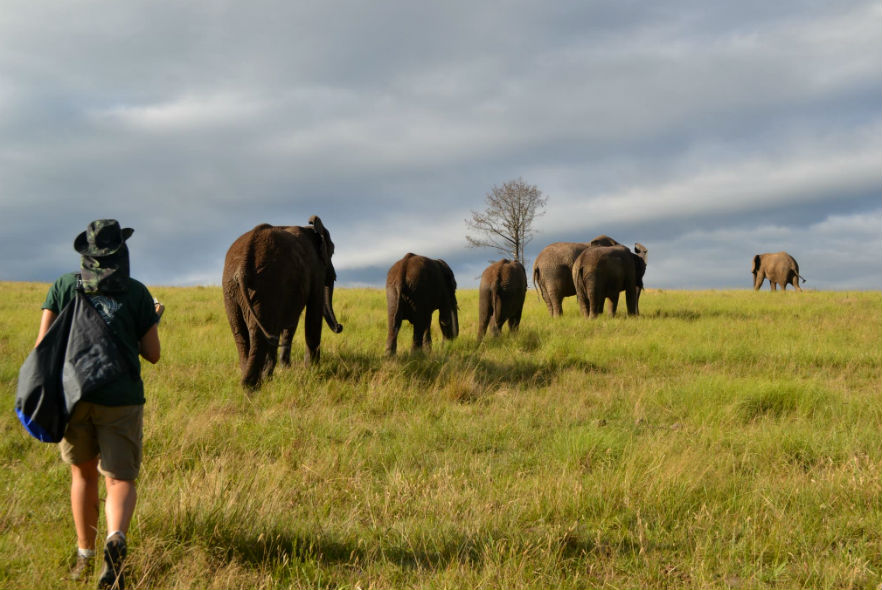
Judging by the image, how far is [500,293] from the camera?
1201 cm

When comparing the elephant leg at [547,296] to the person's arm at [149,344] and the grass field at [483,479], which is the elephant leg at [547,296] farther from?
the person's arm at [149,344]

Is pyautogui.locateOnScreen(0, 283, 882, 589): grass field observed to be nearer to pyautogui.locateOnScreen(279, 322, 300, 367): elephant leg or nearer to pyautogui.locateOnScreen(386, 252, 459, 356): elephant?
pyautogui.locateOnScreen(279, 322, 300, 367): elephant leg

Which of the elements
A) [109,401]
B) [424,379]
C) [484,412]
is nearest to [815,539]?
[484,412]

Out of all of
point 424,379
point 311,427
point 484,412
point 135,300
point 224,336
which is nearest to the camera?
point 135,300

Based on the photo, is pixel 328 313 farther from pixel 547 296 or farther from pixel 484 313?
pixel 547 296

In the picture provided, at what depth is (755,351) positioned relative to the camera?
33.4 ft

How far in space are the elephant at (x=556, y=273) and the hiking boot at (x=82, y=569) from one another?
47.4ft

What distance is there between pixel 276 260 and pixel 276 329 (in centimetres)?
81

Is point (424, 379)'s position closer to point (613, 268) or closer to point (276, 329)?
point (276, 329)

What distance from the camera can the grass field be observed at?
3.14 meters

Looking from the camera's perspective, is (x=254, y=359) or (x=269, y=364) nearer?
(x=254, y=359)

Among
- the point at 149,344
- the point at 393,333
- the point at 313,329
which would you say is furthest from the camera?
the point at 393,333

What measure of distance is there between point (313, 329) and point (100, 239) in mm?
5479

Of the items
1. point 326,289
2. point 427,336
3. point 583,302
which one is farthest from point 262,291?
point 583,302
